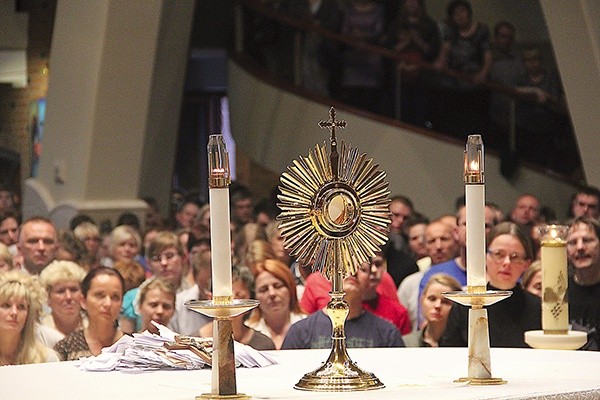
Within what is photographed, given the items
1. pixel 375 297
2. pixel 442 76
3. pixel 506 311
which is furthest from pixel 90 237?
pixel 442 76

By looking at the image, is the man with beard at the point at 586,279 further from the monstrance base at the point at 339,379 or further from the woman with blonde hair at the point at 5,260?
the woman with blonde hair at the point at 5,260

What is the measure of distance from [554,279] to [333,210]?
1.32 metres

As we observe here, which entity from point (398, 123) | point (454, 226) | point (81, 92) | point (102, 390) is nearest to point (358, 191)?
point (102, 390)

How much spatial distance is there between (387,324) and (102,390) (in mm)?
2961

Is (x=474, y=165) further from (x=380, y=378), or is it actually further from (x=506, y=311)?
(x=506, y=311)

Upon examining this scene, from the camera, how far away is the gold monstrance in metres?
3.82

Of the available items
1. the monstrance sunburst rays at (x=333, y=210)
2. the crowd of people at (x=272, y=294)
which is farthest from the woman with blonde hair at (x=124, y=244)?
the monstrance sunburst rays at (x=333, y=210)

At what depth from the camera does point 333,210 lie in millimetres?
3822

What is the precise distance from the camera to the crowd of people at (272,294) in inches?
260

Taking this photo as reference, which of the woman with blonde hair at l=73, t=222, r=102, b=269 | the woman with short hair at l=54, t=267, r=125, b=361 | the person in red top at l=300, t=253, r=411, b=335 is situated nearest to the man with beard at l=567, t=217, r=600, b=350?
the person in red top at l=300, t=253, r=411, b=335

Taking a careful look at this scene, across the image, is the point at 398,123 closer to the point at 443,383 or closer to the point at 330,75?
the point at 330,75

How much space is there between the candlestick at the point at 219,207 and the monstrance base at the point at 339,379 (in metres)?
0.34

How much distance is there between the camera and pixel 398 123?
49.6 feet

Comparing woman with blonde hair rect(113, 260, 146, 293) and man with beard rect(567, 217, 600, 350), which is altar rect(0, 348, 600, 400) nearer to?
man with beard rect(567, 217, 600, 350)
